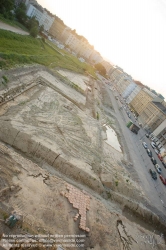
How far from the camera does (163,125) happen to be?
55.7 m

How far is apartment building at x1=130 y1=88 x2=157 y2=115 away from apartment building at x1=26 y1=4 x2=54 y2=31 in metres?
72.8

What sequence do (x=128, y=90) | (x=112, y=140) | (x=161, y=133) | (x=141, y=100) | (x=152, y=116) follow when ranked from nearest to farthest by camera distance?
(x=112, y=140)
(x=161, y=133)
(x=152, y=116)
(x=141, y=100)
(x=128, y=90)

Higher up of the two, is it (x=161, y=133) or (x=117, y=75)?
(x=117, y=75)

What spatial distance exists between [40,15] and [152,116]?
87.5 m

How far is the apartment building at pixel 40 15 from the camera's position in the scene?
96062 millimetres

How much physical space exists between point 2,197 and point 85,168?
9333 millimetres

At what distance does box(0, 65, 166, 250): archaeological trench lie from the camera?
11.5 meters

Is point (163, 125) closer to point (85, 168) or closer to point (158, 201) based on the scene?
point (158, 201)

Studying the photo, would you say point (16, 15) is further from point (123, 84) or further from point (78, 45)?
point (78, 45)

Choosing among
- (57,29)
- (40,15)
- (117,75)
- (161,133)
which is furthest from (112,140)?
(57,29)

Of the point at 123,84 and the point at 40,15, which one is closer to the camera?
the point at 123,84

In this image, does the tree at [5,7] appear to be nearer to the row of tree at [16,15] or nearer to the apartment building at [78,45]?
the row of tree at [16,15]

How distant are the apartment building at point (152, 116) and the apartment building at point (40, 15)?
8194 cm

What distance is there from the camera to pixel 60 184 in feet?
49.6
